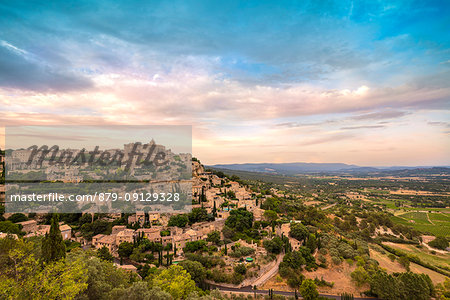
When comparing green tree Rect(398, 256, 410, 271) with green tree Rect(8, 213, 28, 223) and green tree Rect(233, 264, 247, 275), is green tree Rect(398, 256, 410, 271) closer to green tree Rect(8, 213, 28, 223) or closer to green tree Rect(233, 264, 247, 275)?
green tree Rect(233, 264, 247, 275)

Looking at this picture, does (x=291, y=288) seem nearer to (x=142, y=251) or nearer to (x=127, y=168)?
(x=142, y=251)

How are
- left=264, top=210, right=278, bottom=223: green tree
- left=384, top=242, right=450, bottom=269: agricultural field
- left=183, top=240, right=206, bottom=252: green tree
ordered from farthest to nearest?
left=264, top=210, right=278, bottom=223: green tree, left=384, top=242, right=450, bottom=269: agricultural field, left=183, top=240, right=206, bottom=252: green tree

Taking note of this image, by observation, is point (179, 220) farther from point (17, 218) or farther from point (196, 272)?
point (17, 218)

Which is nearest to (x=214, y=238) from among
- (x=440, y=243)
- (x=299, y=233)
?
(x=299, y=233)

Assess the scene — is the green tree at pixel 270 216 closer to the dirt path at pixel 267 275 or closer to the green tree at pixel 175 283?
the dirt path at pixel 267 275

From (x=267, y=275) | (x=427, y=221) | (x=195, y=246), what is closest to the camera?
(x=267, y=275)

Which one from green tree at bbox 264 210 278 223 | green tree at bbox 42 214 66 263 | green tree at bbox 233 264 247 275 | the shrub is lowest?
the shrub

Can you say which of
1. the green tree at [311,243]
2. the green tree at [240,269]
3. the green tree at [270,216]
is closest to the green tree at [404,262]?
the green tree at [311,243]

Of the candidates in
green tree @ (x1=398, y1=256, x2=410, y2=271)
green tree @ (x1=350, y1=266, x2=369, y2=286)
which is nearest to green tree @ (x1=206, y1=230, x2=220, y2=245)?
green tree @ (x1=350, y1=266, x2=369, y2=286)

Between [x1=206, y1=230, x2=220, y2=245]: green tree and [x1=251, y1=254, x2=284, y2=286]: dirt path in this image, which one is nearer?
[x1=251, y1=254, x2=284, y2=286]: dirt path

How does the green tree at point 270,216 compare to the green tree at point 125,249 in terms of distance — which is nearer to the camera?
the green tree at point 125,249

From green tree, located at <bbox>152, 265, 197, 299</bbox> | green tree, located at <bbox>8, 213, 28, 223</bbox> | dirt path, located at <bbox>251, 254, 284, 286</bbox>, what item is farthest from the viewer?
green tree, located at <bbox>8, 213, 28, 223</bbox>
